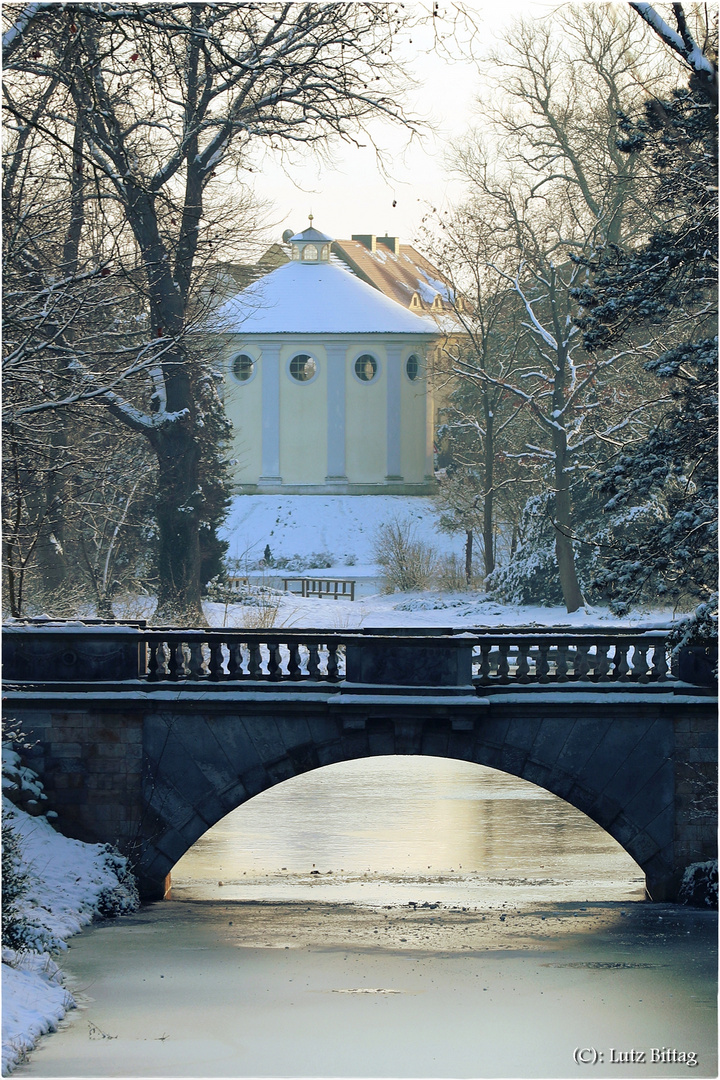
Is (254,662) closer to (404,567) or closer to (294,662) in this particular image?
(294,662)

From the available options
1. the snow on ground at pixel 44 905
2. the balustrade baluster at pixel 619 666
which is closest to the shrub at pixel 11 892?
the snow on ground at pixel 44 905

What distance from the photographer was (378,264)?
69875 mm

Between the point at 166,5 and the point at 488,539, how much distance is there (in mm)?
26906

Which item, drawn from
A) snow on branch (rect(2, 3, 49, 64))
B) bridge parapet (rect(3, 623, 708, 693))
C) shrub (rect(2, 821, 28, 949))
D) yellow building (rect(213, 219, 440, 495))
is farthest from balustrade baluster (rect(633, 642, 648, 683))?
yellow building (rect(213, 219, 440, 495))

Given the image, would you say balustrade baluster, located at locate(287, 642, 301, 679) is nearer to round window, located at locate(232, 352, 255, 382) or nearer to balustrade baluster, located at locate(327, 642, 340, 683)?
balustrade baluster, located at locate(327, 642, 340, 683)

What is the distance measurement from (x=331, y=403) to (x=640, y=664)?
38.3 metres

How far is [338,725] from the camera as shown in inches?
594

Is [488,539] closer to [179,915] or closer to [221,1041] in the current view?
[179,915]

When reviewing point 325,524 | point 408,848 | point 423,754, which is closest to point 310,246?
point 325,524

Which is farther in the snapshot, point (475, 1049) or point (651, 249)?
point (651, 249)

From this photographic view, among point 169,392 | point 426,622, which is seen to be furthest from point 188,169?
point 426,622

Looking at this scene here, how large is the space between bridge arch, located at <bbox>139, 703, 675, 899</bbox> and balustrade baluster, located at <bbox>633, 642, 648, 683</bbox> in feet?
1.41

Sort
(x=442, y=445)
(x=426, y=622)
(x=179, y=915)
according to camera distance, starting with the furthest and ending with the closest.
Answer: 1. (x=442, y=445)
2. (x=426, y=622)
3. (x=179, y=915)

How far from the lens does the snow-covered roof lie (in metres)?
53.1
